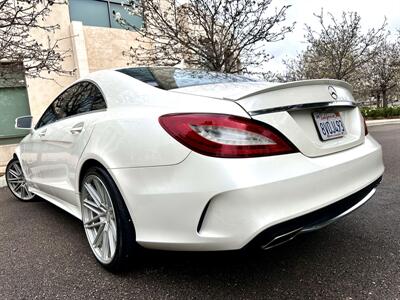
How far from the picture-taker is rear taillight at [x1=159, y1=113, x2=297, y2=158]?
1741mm

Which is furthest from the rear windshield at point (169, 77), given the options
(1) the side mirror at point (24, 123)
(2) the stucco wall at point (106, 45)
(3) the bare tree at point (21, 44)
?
(2) the stucco wall at point (106, 45)

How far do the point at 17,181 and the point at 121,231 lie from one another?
331cm

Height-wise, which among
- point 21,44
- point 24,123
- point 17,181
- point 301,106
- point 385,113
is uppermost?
point 21,44

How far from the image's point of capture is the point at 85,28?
1145 centimetres

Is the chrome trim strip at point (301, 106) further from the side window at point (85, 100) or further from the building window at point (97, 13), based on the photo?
the building window at point (97, 13)

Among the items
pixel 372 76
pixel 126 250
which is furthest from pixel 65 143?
pixel 372 76

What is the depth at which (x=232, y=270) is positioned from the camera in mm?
2297

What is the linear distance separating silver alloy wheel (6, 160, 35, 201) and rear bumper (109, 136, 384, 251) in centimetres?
318

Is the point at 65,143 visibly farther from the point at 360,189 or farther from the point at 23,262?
the point at 360,189

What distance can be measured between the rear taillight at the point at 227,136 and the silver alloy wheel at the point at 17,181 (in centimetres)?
347

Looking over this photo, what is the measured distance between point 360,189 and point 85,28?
11243 millimetres

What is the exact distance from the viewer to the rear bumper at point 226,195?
1.68 metres

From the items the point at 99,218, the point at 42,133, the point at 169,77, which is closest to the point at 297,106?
the point at 169,77

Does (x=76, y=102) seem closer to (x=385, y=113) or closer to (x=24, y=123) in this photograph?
(x=24, y=123)
